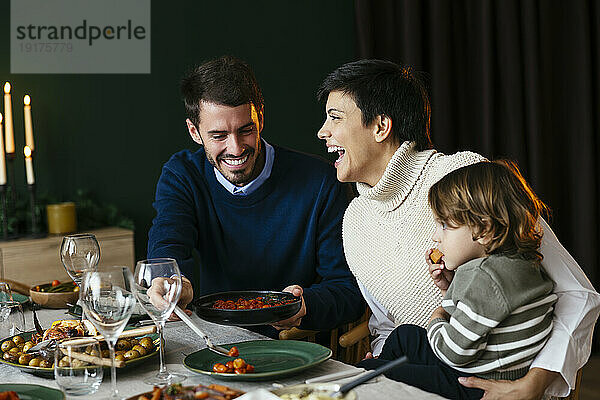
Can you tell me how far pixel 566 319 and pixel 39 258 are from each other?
2.60m

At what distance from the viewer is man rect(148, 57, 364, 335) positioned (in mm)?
2305

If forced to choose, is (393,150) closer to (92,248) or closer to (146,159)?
(92,248)

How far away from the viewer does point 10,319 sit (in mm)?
1593

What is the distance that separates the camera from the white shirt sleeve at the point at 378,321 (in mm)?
2123

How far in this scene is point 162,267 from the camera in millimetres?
1290

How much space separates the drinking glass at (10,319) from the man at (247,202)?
2.28 feet

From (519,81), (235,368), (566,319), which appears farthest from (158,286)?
(519,81)

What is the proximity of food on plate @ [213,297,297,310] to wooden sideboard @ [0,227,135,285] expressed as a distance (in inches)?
75.2

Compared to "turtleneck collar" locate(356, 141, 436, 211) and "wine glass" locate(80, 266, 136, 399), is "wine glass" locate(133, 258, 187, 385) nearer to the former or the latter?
"wine glass" locate(80, 266, 136, 399)

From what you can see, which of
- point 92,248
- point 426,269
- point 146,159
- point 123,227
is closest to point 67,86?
point 146,159

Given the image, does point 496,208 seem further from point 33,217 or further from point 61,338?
point 33,217

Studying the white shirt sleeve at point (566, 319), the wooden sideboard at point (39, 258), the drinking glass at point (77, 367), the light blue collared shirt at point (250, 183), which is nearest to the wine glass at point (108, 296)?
the drinking glass at point (77, 367)

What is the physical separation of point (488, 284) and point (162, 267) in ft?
2.14

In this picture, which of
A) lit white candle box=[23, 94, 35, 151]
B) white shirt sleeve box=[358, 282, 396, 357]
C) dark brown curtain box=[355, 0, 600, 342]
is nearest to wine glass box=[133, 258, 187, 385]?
white shirt sleeve box=[358, 282, 396, 357]
